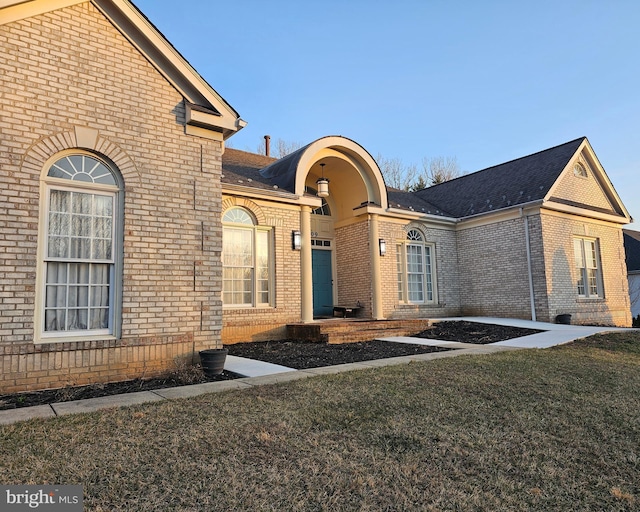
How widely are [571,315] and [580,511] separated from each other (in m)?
13.1

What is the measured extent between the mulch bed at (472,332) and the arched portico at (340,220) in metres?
1.87

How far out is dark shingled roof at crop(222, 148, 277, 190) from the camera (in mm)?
10697

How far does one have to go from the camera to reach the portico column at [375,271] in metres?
12.7

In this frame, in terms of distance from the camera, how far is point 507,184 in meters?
15.7

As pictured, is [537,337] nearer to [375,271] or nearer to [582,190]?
[375,271]

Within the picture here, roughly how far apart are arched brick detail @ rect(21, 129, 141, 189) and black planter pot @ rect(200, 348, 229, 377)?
2829 millimetres

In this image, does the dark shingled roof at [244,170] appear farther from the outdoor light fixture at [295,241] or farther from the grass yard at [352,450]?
the grass yard at [352,450]

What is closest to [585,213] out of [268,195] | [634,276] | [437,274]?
[437,274]

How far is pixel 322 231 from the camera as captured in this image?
1412cm

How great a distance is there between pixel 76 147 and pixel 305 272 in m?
6.40

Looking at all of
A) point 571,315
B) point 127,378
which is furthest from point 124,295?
point 571,315

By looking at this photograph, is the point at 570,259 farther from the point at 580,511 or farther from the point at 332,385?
Result: the point at 580,511

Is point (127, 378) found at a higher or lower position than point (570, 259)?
lower

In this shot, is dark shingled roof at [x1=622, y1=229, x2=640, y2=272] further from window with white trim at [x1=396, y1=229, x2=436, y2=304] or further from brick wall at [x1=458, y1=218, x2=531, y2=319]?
window with white trim at [x1=396, y1=229, x2=436, y2=304]
